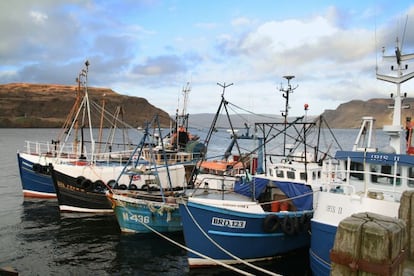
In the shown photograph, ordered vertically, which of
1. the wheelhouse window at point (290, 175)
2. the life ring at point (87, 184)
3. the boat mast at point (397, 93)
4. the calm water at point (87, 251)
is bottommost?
the calm water at point (87, 251)

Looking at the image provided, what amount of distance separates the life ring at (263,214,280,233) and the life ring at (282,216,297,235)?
31cm

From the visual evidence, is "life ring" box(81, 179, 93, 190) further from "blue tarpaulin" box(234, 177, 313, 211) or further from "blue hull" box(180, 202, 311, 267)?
"blue hull" box(180, 202, 311, 267)

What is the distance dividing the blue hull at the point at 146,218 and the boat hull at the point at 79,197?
14.3 feet

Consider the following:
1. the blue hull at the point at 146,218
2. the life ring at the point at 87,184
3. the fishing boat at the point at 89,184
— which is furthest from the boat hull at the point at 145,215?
the life ring at the point at 87,184

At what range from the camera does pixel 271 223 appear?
1376cm

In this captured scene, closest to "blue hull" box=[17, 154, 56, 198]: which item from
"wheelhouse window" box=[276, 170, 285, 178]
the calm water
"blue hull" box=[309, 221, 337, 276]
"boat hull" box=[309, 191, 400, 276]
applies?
the calm water

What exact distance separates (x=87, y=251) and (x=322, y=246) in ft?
33.2

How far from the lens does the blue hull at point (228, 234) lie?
13305 millimetres

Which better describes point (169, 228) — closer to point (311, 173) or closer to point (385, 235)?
point (311, 173)

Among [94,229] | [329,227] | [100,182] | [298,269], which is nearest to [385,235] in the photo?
[329,227]

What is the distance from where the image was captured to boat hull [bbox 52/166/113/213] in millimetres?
21430

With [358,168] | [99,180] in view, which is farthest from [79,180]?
[358,168]

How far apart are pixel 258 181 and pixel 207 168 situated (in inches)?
289

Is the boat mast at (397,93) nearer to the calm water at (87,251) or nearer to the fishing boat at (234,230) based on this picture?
the fishing boat at (234,230)
